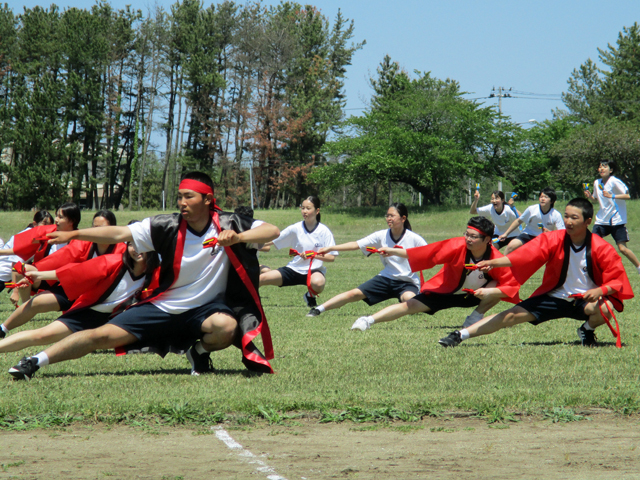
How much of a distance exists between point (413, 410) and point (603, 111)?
60113 millimetres

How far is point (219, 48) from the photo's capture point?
5128 centimetres

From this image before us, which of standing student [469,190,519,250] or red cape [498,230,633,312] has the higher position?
standing student [469,190,519,250]

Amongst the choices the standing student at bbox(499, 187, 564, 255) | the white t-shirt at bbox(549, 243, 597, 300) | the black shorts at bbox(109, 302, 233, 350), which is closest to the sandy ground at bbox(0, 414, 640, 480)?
the black shorts at bbox(109, 302, 233, 350)

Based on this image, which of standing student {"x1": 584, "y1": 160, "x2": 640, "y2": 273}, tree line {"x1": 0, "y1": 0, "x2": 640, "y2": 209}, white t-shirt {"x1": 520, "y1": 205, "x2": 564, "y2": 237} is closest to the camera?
standing student {"x1": 584, "y1": 160, "x2": 640, "y2": 273}

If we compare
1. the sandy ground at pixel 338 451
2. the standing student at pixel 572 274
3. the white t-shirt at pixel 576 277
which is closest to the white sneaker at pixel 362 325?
the standing student at pixel 572 274

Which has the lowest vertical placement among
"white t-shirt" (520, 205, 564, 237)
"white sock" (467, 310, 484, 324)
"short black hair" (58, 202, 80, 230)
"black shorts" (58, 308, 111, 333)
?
"white sock" (467, 310, 484, 324)

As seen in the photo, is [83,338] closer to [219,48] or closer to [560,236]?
[560,236]

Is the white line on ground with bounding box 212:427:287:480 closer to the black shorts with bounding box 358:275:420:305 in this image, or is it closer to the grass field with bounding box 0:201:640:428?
the grass field with bounding box 0:201:640:428

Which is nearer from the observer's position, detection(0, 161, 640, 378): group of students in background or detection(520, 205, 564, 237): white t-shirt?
detection(0, 161, 640, 378): group of students in background

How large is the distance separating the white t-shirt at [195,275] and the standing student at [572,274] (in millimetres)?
2560

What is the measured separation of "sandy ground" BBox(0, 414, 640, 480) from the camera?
3293 millimetres

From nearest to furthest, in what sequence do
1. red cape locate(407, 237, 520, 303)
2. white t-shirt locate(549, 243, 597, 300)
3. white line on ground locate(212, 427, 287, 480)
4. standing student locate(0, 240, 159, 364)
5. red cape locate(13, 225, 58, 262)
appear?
white line on ground locate(212, 427, 287, 480)
standing student locate(0, 240, 159, 364)
white t-shirt locate(549, 243, 597, 300)
red cape locate(407, 237, 520, 303)
red cape locate(13, 225, 58, 262)

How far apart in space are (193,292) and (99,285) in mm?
1041

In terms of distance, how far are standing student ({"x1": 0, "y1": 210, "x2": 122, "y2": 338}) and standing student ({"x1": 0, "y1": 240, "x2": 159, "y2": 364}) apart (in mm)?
380
